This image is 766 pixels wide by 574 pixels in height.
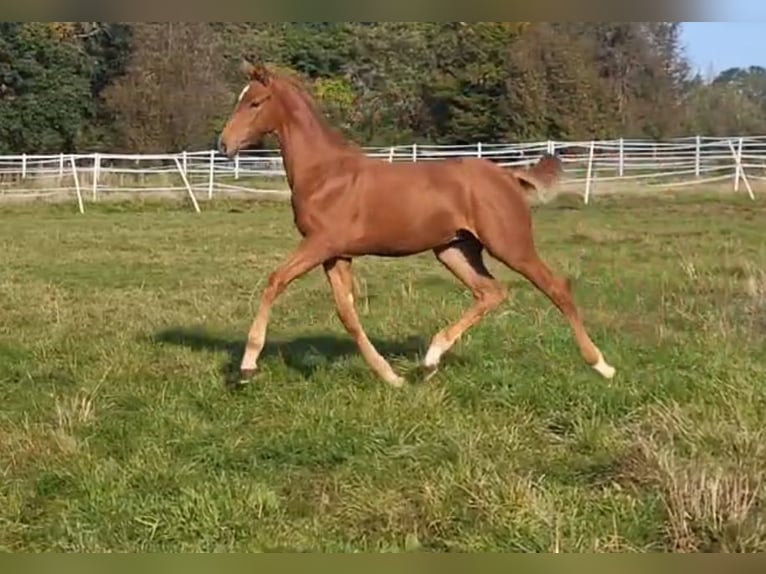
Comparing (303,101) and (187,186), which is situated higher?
(303,101)

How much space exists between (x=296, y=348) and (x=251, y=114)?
6.05 feet

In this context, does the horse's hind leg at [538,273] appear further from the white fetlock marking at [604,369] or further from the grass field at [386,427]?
the grass field at [386,427]

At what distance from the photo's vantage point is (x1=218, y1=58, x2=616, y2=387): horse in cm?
618

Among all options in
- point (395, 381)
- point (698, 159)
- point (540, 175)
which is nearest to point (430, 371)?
point (395, 381)

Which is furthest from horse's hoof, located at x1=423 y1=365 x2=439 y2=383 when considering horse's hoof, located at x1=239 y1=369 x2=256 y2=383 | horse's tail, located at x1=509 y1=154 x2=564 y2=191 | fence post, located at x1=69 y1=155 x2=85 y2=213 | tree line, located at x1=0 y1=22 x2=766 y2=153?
fence post, located at x1=69 y1=155 x2=85 y2=213

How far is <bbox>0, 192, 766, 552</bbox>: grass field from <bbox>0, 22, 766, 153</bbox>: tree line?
8.81 metres

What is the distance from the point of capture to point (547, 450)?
4.66 metres

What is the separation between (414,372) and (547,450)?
1.71 m

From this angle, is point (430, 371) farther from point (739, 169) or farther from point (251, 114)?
point (739, 169)

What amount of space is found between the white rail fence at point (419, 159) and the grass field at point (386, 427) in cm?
1657

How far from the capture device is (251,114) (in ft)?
20.9

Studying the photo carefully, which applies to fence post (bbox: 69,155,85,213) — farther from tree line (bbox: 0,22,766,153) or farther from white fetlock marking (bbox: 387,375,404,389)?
white fetlock marking (bbox: 387,375,404,389)

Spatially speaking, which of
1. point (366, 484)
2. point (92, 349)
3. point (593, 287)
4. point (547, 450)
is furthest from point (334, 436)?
point (593, 287)

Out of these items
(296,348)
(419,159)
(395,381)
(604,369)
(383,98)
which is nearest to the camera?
(395,381)
